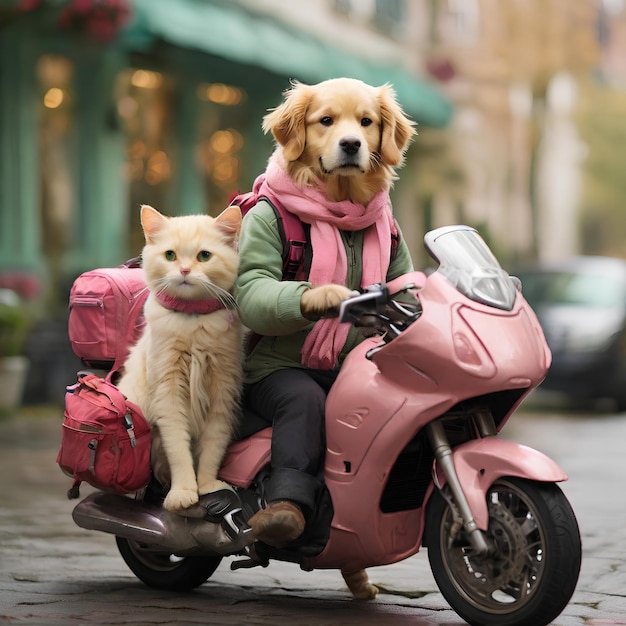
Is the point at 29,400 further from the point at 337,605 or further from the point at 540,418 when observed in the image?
the point at 337,605

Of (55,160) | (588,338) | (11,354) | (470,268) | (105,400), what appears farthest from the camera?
(588,338)

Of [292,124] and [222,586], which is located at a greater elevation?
[292,124]

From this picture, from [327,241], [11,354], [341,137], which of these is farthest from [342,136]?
[11,354]

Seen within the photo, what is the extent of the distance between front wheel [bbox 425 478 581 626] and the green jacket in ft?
2.52

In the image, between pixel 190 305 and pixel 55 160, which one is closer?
pixel 190 305

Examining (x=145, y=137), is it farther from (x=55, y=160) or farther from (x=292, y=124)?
(x=292, y=124)

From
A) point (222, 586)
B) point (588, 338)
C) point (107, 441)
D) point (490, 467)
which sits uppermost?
point (490, 467)

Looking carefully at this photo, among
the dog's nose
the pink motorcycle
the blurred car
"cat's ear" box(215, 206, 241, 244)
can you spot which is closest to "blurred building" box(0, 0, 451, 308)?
the blurred car

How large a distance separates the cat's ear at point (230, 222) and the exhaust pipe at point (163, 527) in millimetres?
989

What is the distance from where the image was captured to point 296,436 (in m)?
5.00

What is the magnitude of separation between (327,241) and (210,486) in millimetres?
975

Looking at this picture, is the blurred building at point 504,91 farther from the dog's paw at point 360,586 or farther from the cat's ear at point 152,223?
the cat's ear at point 152,223

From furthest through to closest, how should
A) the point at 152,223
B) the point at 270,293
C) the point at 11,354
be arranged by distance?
the point at 11,354, the point at 152,223, the point at 270,293

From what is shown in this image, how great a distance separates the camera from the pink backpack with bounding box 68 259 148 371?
5.48 meters
